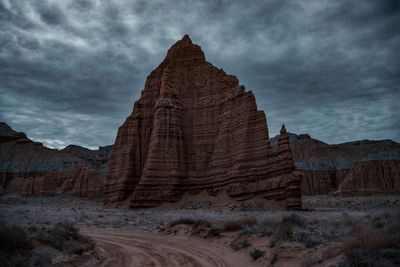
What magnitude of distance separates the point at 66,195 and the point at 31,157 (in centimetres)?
3492

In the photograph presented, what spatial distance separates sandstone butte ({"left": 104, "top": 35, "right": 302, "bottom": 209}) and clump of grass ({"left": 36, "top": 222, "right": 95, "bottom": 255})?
26.0 metres

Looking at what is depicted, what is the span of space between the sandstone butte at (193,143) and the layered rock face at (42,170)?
111 ft

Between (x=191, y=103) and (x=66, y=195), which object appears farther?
(x=66, y=195)

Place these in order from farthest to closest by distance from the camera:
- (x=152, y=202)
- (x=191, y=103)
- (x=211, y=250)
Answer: (x=191, y=103) → (x=152, y=202) → (x=211, y=250)

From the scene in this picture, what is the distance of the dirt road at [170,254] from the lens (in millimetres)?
11500

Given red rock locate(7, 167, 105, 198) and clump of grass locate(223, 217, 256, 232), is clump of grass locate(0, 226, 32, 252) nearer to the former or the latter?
clump of grass locate(223, 217, 256, 232)

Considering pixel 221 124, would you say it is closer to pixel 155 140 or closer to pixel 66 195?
pixel 155 140

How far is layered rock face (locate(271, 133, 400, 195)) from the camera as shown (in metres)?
92.4

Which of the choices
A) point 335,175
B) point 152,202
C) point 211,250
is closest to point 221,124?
point 152,202

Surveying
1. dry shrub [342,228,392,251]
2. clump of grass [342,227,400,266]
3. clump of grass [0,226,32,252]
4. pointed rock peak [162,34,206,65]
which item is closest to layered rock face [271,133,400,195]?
pointed rock peak [162,34,206,65]

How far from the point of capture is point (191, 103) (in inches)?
2122

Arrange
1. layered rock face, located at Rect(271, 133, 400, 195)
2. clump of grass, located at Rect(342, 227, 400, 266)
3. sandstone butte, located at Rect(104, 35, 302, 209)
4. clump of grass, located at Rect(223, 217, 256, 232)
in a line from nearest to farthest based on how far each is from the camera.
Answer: clump of grass, located at Rect(342, 227, 400, 266), clump of grass, located at Rect(223, 217, 256, 232), sandstone butte, located at Rect(104, 35, 302, 209), layered rock face, located at Rect(271, 133, 400, 195)

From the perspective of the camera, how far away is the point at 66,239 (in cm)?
1287

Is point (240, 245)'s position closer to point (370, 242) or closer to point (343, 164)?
point (370, 242)
